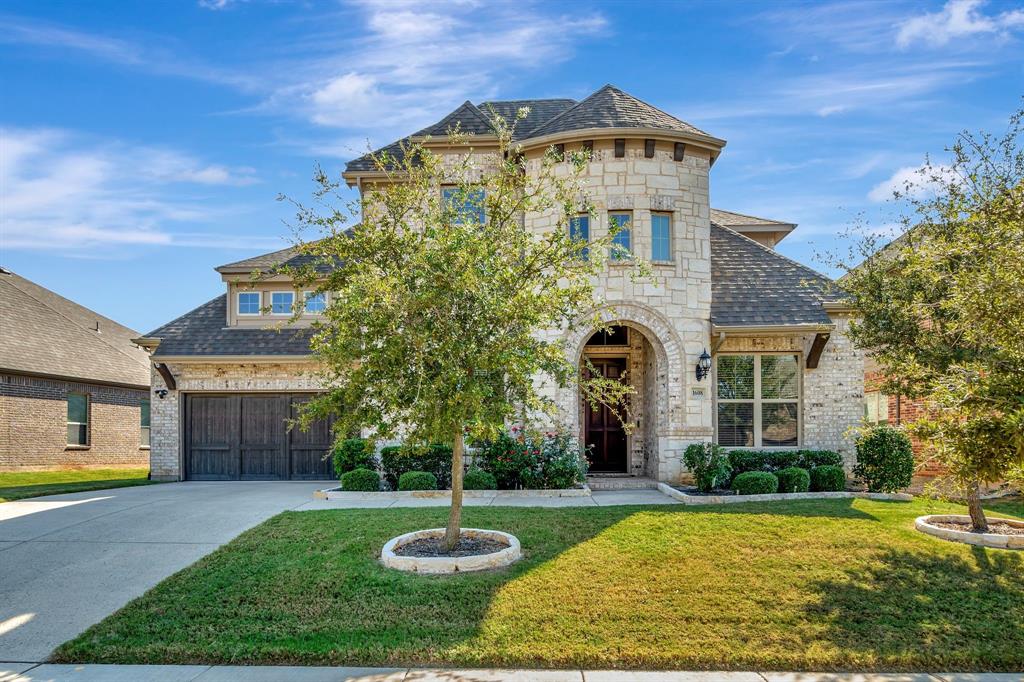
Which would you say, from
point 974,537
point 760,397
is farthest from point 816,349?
point 974,537

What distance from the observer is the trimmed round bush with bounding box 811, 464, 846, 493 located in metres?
11.6

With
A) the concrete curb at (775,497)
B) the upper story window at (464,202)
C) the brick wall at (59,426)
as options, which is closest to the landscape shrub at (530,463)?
the concrete curb at (775,497)

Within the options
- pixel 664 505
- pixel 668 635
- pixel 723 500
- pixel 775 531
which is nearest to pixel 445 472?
pixel 664 505

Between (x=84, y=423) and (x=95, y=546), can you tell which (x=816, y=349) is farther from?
(x=84, y=423)

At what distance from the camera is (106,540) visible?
8766 mm

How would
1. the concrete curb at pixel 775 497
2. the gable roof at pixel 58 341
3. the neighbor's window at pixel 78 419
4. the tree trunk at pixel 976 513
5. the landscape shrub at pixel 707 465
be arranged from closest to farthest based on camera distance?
1. the tree trunk at pixel 976 513
2. the concrete curb at pixel 775 497
3. the landscape shrub at pixel 707 465
4. the gable roof at pixel 58 341
5. the neighbor's window at pixel 78 419

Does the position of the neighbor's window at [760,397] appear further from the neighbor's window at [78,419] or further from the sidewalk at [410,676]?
the neighbor's window at [78,419]

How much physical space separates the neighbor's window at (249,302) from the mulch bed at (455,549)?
34.1ft

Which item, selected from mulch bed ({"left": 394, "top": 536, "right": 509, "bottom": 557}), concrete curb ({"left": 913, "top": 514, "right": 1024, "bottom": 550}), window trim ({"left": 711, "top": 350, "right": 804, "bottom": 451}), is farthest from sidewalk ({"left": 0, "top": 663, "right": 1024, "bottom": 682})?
window trim ({"left": 711, "top": 350, "right": 804, "bottom": 451})

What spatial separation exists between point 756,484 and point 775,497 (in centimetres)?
36

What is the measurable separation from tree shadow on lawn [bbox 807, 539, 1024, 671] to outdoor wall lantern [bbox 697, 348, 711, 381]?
559 cm

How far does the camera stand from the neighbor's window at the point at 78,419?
20.1 meters

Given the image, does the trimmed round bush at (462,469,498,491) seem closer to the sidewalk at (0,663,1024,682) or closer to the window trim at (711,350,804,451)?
the window trim at (711,350,804,451)

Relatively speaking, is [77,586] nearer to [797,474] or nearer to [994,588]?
[994,588]
